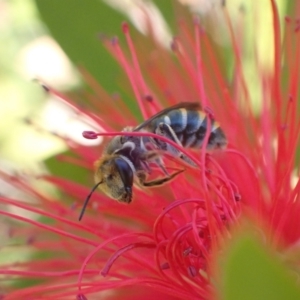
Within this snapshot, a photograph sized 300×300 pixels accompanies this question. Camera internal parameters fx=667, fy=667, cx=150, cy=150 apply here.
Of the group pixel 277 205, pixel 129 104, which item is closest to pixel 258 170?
pixel 277 205

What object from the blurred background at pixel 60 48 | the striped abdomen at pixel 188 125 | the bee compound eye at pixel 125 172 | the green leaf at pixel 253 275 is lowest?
the green leaf at pixel 253 275

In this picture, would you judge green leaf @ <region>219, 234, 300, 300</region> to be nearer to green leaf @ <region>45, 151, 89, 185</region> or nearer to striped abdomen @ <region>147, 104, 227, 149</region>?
striped abdomen @ <region>147, 104, 227, 149</region>

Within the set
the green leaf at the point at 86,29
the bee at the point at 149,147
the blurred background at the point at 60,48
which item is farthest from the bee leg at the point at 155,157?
the green leaf at the point at 86,29

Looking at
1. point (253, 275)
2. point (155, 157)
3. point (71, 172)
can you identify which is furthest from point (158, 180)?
point (253, 275)

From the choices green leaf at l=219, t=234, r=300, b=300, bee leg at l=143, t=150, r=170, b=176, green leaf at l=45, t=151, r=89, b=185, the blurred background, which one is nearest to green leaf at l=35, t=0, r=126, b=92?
the blurred background

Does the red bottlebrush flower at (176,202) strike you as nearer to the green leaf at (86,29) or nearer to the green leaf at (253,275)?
the green leaf at (86,29)

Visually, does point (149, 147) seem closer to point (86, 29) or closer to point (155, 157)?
point (155, 157)
